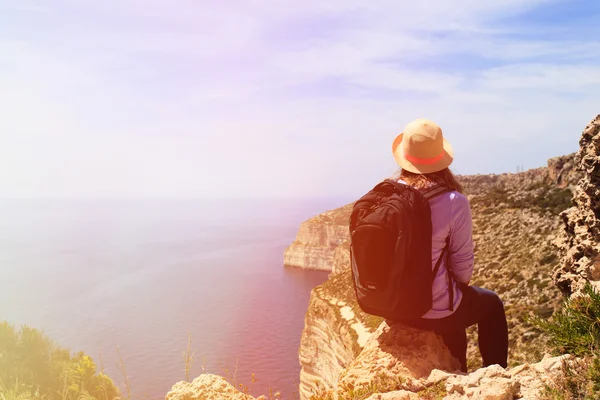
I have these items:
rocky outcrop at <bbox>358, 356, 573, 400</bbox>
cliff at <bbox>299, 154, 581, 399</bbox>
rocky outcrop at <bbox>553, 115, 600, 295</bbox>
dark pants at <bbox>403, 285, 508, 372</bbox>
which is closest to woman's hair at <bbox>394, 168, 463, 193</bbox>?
dark pants at <bbox>403, 285, 508, 372</bbox>

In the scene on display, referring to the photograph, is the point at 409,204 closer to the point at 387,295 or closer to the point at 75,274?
the point at 387,295

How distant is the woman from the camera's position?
5746mm

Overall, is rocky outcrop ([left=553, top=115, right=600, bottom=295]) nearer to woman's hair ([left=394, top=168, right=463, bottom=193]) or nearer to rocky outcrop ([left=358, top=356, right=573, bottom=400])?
rocky outcrop ([left=358, top=356, right=573, bottom=400])

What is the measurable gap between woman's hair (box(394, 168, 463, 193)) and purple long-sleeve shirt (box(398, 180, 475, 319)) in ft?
0.80

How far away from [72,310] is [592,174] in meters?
120

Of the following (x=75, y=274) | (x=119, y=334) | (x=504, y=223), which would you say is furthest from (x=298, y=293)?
(x=504, y=223)

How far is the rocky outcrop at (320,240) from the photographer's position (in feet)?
477

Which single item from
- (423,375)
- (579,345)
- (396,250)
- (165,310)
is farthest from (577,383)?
(165,310)

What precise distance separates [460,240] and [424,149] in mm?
1151

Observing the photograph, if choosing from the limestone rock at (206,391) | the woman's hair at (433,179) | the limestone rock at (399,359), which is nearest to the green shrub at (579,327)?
the limestone rock at (399,359)

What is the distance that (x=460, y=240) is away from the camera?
19.0 feet

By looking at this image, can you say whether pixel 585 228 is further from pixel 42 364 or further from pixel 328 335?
pixel 328 335

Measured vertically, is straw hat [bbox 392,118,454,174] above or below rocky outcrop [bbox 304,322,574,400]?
above

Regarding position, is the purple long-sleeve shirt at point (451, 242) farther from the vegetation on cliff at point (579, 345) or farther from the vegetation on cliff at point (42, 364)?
the vegetation on cliff at point (42, 364)
